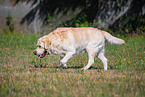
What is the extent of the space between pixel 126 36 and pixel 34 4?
5.55 meters

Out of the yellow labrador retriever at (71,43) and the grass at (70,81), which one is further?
the yellow labrador retriever at (71,43)

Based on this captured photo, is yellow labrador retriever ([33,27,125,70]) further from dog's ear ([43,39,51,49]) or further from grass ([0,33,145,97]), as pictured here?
grass ([0,33,145,97])

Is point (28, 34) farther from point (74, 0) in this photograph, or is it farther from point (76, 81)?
point (76, 81)

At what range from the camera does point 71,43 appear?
18.6ft

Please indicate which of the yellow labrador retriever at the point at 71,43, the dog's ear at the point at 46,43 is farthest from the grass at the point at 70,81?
the dog's ear at the point at 46,43

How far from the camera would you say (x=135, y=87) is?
398 cm

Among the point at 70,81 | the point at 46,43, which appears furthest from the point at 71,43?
the point at 70,81

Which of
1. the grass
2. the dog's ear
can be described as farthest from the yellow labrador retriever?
the grass

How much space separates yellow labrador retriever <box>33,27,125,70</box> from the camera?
5.60 m

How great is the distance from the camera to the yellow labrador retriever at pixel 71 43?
18.4 ft

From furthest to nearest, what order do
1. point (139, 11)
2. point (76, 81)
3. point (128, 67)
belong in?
point (139, 11) < point (128, 67) < point (76, 81)

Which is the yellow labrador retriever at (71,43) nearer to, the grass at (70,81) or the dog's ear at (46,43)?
the dog's ear at (46,43)

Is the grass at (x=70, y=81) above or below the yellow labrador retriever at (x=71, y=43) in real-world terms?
below

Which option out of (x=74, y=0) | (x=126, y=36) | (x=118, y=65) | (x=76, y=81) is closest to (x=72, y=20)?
(x=74, y=0)
